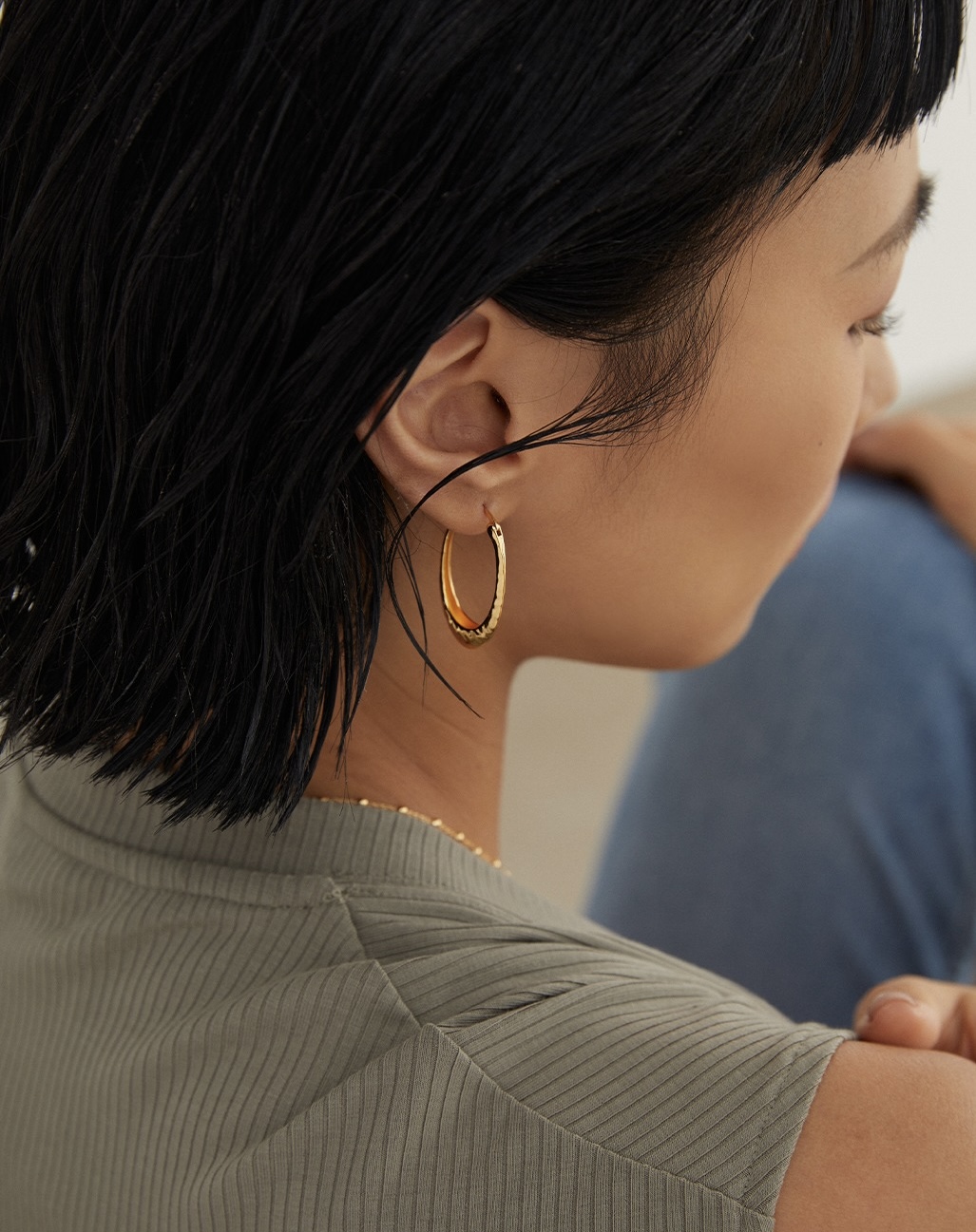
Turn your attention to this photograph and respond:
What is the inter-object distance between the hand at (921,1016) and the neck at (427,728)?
261 mm

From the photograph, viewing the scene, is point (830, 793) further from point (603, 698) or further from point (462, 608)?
point (603, 698)

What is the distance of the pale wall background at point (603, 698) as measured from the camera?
2.23 meters

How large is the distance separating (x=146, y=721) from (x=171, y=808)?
0.05m

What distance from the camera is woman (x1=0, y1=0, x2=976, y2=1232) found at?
1.72 ft

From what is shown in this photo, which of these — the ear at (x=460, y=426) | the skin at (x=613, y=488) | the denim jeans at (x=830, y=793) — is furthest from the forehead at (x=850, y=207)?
the denim jeans at (x=830, y=793)

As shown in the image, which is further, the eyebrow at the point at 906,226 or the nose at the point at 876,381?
the nose at the point at 876,381

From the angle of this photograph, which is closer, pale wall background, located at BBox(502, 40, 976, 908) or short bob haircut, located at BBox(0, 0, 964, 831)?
short bob haircut, located at BBox(0, 0, 964, 831)

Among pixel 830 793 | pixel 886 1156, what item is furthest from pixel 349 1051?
pixel 830 793

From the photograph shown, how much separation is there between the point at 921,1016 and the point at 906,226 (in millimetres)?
428

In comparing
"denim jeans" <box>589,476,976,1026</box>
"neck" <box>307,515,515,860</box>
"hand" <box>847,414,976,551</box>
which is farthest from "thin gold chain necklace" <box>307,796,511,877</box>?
"hand" <box>847,414,976,551</box>

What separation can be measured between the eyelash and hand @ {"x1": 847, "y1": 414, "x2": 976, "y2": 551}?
575mm

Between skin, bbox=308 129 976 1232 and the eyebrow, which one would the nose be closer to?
skin, bbox=308 129 976 1232

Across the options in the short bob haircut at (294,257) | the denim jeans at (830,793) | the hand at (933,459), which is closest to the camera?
the short bob haircut at (294,257)

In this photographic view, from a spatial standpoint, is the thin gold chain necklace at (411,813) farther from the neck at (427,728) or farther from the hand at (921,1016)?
the hand at (921,1016)
